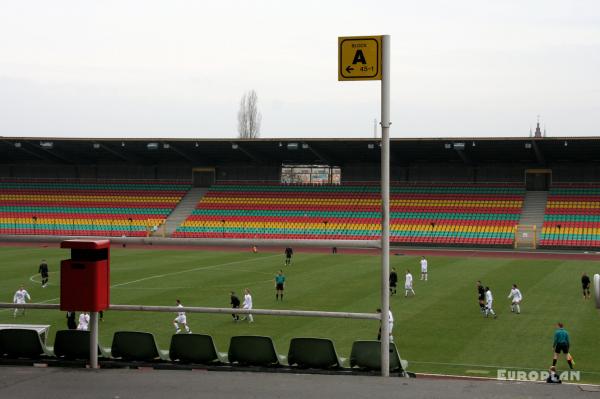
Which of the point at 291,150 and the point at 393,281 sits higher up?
the point at 291,150

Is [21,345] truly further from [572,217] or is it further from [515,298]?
[572,217]

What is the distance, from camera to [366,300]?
2911 cm

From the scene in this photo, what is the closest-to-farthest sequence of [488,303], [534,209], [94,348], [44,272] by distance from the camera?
[94,348]
[488,303]
[44,272]
[534,209]

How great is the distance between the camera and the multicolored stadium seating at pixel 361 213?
57750 mm

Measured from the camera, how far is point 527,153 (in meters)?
60.9

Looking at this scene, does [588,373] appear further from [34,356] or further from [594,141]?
[594,141]

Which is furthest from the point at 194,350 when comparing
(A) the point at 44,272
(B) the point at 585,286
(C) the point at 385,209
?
(A) the point at 44,272

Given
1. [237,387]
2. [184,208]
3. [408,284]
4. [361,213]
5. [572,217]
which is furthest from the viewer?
[184,208]

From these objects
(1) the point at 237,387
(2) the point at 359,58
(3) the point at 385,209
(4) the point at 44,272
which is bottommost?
(4) the point at 44,272

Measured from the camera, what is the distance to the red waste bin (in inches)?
293

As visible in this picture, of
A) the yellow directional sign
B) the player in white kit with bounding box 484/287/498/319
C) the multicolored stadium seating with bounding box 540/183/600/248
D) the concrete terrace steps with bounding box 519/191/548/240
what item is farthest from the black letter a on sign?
the concrete terrace steps with bounding box 519/191/548/240

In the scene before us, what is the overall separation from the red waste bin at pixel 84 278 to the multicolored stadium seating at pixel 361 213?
4808cm

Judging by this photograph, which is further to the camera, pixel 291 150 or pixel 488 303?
pixel 291 150

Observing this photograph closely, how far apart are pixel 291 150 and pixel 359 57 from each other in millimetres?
58272
